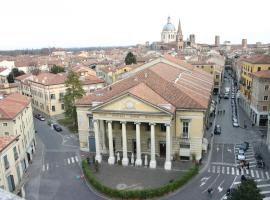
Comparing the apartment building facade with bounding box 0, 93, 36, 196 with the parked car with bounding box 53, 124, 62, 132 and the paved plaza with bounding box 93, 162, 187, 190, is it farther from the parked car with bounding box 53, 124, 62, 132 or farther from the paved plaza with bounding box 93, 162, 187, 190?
the paved plaza with bounding box 93, 162, 187, 190

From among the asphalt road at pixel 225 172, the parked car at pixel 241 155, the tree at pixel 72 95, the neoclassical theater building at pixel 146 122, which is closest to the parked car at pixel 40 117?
the tree at pixel 72 95

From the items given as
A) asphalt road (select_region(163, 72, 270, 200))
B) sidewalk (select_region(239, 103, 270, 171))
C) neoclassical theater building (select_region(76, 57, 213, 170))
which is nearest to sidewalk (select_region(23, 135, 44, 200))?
neoclassical theater building (select_region(76, 57, 213, 170))

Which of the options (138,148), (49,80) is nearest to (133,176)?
(138,148)

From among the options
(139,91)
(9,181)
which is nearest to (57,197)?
(9,181)

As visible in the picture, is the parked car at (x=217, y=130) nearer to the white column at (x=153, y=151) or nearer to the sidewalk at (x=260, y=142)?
the sidewalk at (x=260, y=142)

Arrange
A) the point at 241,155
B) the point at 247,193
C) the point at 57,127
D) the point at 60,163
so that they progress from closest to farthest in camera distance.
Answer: the point at 247,193 < the point at 241,155 < the point at 60,163 < the point at 57,127

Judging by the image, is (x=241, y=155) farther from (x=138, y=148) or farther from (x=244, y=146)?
(x=138, y=148)
